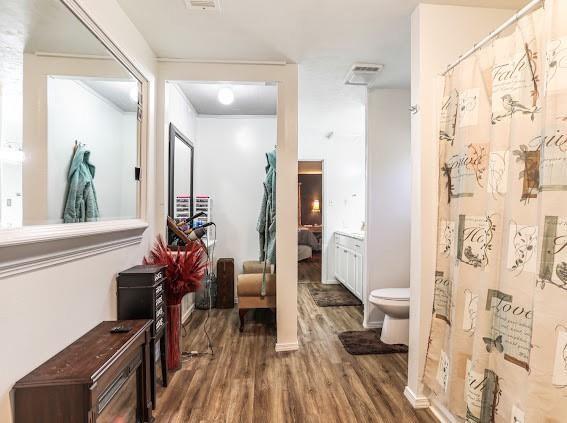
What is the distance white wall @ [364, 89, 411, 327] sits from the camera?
309cm

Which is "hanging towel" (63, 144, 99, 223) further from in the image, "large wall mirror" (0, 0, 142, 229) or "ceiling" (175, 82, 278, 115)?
"ceiling" (175, 82, 278, 115)

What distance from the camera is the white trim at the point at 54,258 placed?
3.36 ft

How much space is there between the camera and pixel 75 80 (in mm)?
1405

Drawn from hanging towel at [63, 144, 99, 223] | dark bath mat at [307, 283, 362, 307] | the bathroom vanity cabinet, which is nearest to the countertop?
the bathroom vanity cabinet

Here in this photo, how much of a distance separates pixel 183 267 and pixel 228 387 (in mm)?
888

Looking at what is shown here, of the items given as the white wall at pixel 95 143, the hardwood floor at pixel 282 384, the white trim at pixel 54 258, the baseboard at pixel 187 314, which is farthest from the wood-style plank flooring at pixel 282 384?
the white wall at pixel 95 143

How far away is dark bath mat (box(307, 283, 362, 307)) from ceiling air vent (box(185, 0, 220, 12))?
329 centimetres

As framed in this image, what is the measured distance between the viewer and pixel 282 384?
81.4 inches

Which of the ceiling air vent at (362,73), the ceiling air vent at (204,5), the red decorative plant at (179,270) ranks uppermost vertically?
the ceiling air vent at (204,5)

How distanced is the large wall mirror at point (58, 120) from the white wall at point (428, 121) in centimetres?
187

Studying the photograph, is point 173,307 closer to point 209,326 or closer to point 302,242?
point 209,326

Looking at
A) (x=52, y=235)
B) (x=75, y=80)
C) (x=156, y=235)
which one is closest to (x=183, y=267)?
(x=156, y=235)

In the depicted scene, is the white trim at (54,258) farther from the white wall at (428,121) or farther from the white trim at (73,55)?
the white wall at (428,121)

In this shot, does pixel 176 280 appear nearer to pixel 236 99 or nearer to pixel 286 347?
pixel 286 347
